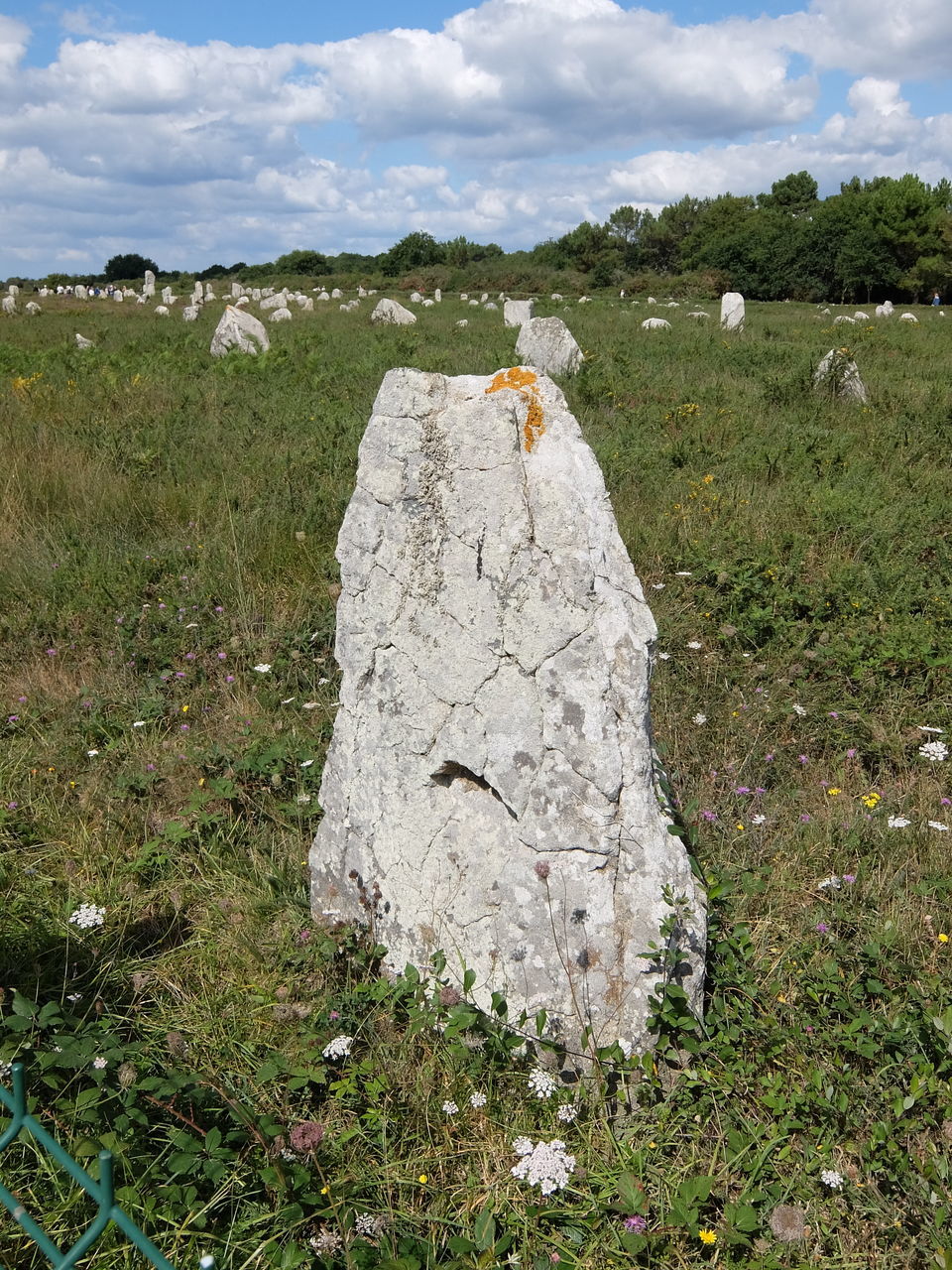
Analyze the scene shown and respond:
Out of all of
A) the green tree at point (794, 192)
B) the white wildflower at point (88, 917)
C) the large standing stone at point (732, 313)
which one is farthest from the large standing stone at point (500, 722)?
the green tree at point (794, 192)

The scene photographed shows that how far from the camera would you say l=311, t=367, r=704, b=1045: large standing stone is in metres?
2.59

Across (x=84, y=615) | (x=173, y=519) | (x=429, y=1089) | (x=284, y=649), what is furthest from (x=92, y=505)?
(x=429, y=1089)

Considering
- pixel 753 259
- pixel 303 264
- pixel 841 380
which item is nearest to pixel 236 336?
pixel 841 380

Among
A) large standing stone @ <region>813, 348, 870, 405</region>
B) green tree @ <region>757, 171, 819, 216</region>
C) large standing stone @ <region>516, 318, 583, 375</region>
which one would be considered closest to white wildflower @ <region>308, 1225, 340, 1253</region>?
large standing stone @ <region>813, 348, 870, 405</region>

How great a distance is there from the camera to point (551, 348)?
12.4 m

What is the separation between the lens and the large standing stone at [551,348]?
40.2 ft

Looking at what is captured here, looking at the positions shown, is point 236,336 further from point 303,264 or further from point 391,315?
point 303,264

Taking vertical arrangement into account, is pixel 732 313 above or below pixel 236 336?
above

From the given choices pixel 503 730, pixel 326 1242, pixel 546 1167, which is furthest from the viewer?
pixel 503 730

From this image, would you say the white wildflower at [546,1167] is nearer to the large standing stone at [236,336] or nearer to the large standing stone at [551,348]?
the large standing stone at [551,348]

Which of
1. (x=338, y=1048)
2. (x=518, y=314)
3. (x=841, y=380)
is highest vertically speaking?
(x=518, y=314)

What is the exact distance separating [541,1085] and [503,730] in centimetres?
103

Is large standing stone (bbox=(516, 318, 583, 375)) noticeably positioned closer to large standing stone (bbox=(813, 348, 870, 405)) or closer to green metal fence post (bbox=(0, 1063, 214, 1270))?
large standing stone (bbox=(813, 348, 870, 405))

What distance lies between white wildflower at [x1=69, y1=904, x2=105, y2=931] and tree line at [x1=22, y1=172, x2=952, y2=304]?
37.2 metres
